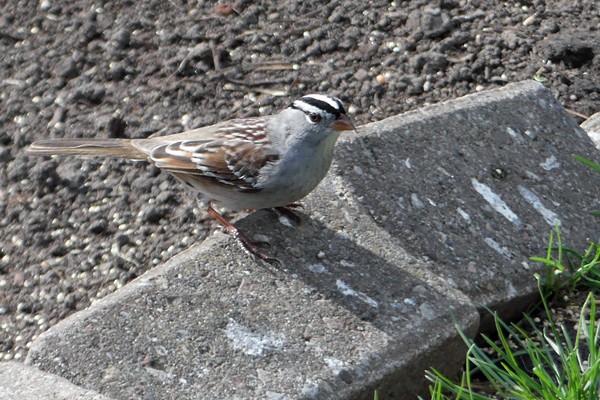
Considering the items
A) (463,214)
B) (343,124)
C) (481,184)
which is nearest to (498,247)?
(463,214)

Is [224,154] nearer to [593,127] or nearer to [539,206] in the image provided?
A: [539,206]

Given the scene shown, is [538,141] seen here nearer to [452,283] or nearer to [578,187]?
[578,187]

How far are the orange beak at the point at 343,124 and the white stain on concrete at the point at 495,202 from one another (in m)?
0.58

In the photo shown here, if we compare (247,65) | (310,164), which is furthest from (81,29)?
(310,164)

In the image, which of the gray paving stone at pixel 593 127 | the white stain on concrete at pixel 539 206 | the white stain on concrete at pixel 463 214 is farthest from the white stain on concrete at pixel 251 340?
the gray paving stone at pixel 593 127

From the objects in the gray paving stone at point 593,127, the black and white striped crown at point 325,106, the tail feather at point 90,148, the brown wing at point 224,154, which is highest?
the black and white striped crown at point 325,106

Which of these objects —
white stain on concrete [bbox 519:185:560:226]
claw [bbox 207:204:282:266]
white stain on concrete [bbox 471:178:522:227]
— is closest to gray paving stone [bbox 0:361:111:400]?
claw [bbox 207:204:282:266]

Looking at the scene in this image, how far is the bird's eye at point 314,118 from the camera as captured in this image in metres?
3.85

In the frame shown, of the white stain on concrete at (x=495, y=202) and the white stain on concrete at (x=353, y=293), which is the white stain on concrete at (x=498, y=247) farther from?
the white stain on concrete at (x=353, y=293)

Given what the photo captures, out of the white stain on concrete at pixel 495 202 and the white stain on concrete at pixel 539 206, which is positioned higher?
the white stain on concrete at pixel 495 202

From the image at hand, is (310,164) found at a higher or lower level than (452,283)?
higher

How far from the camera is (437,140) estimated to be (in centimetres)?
413

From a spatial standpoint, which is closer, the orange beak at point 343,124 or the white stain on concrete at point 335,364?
the white stain on concrete at point 335,364

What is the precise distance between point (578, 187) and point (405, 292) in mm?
1052
